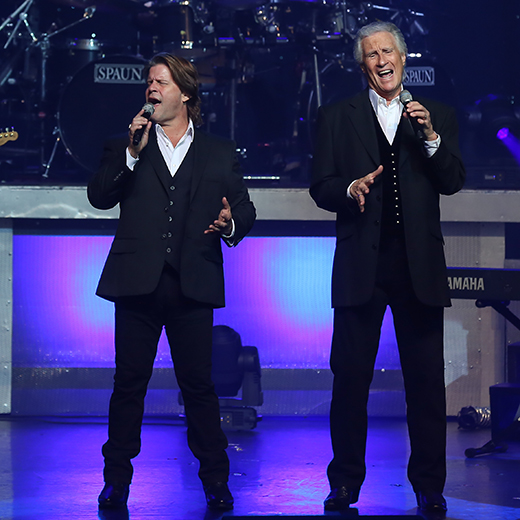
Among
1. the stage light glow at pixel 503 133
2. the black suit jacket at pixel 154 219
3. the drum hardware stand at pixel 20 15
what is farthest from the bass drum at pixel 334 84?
the black suit jacket at pixel 154 219

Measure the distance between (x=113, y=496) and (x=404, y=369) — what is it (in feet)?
3.12

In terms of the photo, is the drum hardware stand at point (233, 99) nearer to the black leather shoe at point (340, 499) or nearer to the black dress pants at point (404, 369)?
the black dress pants at point (404, 369)

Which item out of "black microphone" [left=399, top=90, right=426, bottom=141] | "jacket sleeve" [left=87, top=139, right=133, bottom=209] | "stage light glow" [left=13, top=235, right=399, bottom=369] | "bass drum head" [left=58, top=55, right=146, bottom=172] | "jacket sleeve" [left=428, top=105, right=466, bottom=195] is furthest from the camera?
"bass drum head" [left=58, top=55, right=146, bottom=172]

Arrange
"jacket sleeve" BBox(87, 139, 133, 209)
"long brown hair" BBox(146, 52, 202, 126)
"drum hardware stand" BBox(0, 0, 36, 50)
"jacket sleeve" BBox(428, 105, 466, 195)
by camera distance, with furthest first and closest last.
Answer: "drum hardware stand" BBox(0, 0, 36, 50) < "long brown hair" BBox(146, 52, 202, 126) < "jacket sleeve" BBox(87, 139, 133, 209) < "jacket sleeve" BBox(428, 105, 466, 195)

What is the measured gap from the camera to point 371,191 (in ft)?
7.70

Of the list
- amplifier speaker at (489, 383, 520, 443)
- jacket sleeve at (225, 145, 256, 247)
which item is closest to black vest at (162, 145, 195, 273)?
jacket sleeve at (225, 145, 256, 247)

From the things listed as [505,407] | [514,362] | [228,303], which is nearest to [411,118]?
[505,407]

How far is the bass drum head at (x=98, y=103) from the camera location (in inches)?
182

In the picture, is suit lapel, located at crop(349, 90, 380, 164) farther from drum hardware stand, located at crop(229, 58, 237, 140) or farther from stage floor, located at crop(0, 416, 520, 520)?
drum hardware stand, located at crop(229, 58, 237, 140)

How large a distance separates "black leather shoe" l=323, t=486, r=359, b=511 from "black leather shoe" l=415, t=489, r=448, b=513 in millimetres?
191

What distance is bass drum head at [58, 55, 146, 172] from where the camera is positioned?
4.63 meters

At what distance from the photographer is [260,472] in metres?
2.88

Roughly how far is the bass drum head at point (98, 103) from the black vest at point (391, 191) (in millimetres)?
2584

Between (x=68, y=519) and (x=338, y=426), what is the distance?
823 millimetres
